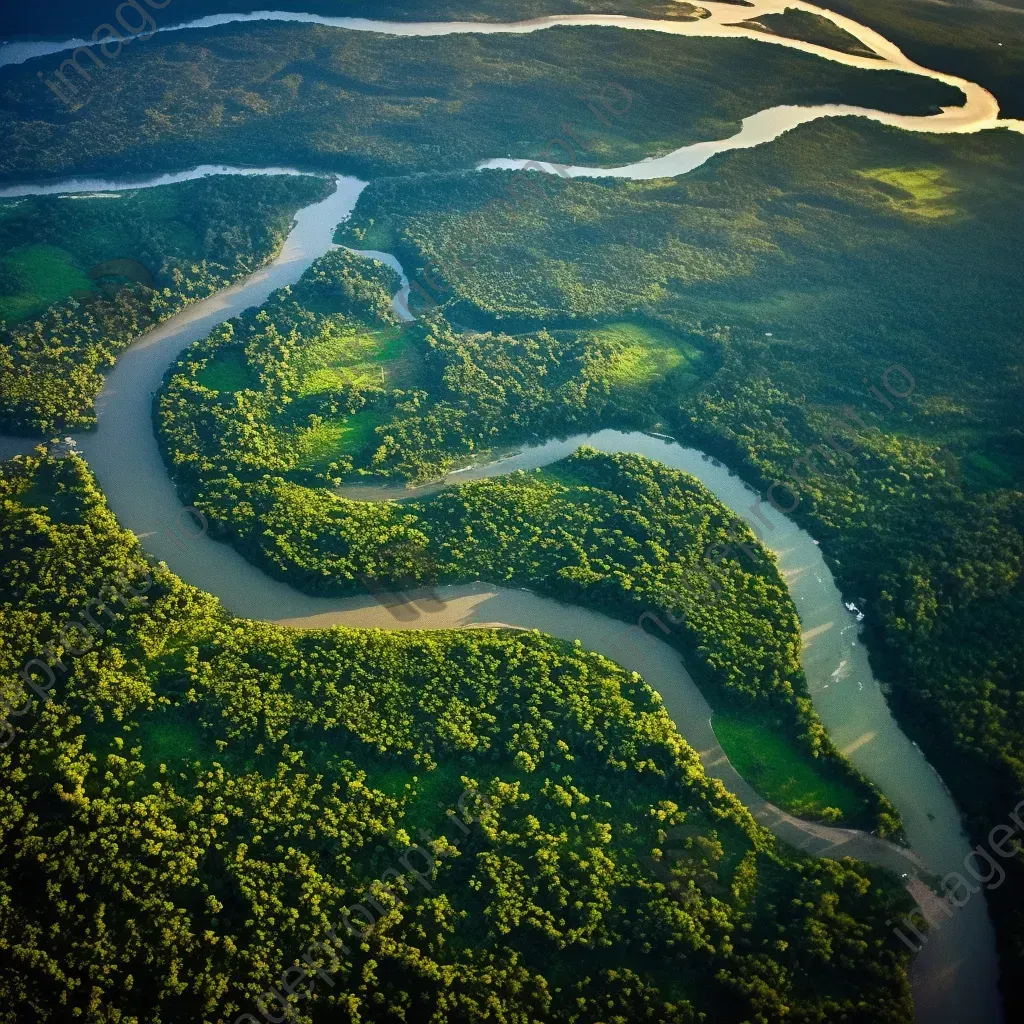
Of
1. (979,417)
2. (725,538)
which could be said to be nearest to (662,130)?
(979,417)

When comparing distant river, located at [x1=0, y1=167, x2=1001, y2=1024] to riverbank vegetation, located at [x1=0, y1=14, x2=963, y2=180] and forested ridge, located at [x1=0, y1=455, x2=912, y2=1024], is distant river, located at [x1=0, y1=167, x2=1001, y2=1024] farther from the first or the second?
riverbank vegetation, located at [x1=0, y1=14, x2=963, y2=180]

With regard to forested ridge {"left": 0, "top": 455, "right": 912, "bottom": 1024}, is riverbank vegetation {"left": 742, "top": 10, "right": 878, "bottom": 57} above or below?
above

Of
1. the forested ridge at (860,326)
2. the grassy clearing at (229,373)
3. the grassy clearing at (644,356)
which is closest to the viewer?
the forested ridge at (860,326)

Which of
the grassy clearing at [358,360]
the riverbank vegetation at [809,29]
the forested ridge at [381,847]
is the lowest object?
the forested ridge at [381,847]

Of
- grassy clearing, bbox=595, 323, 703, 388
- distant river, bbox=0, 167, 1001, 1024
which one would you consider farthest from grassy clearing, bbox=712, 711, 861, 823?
grassy clearing, bbox=595, 323, 703, 388

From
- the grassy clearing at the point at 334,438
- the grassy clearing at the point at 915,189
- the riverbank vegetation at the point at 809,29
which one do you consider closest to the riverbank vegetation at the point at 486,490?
the grassy clearing at the point at 334,438

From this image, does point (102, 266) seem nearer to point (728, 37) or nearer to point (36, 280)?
point (36, 280)

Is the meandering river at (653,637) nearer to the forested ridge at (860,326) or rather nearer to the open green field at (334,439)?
the forested ridge at (860,326)
